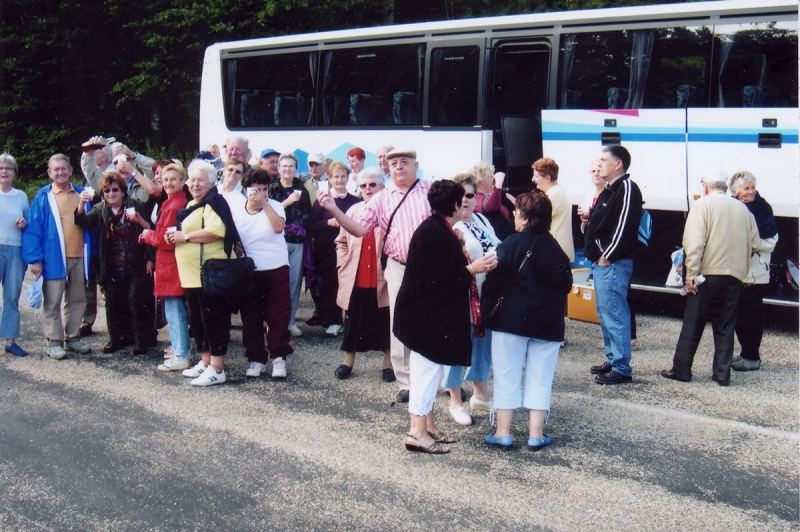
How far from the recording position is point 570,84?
10180 mm

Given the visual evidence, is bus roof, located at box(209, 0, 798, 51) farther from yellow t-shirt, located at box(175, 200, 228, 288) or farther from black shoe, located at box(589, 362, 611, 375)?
yellow t-shirt, located at box(175, 200, 228, 288)

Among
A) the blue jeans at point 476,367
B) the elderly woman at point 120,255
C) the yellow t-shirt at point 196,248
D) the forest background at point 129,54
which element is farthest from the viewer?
the forest background at point 129,54

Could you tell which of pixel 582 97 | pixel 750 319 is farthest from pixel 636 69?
pixel 750 319

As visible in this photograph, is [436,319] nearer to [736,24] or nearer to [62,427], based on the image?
[62,427]

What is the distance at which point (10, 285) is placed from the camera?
23.9 ft

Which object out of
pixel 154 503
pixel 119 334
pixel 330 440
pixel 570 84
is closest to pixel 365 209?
pixel 330 440

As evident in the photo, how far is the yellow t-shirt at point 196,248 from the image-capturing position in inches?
245

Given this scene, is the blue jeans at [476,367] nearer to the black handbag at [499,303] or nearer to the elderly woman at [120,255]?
the black handbag at [499,303]

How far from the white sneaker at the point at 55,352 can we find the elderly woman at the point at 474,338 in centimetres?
372

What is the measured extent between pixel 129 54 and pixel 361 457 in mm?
22283

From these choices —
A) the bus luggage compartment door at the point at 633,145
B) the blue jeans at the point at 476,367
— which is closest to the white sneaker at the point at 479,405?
the blue jeans at the point at 476,367

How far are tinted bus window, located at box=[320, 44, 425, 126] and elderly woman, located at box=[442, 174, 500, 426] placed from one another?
6.31m

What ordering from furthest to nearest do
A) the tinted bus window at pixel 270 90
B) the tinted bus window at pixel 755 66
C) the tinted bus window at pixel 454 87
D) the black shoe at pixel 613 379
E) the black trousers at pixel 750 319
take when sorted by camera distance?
the tinted bus window at pixel 270 90, the tinted bus window at pixel 454 87, the tinted bus window at pixel 755 66, the black trousers at pixel 750 319, the black shoe at pixel 613 379

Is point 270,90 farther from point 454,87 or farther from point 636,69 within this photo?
point 636,69
